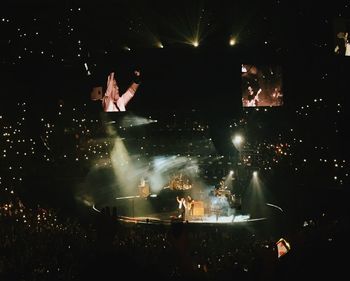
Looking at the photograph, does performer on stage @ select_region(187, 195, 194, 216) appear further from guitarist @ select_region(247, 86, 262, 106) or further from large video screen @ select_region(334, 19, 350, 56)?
large video screen @ select_region(334, 19, 350, 56)

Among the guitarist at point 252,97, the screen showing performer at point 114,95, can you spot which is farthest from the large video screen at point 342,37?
the screen showing performer at point 114,95

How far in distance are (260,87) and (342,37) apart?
3.61 metres

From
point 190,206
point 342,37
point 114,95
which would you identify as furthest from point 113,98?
point 342,37

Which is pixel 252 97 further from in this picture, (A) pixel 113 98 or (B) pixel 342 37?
(A) pixel 113 98

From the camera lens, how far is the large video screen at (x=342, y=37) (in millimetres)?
16875

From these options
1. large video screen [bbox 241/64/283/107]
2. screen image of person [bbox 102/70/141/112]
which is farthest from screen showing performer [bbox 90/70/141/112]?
large video screen [bbox 241/64/283/107]

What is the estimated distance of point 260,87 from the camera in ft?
53.5

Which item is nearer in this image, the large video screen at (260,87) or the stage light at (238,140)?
the large video screen at (260,87)

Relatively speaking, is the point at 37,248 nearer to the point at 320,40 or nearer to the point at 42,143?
the point at 42,143

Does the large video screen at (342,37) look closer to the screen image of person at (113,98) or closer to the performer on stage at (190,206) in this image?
the screen image of person at (113,98)

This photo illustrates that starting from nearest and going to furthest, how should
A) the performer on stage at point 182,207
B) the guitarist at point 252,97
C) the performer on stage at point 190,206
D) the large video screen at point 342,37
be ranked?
the performer on stage at point 182,207, the performer on stage at point 190,206, the guitarist at point 252,97, the large video screen at point 342,37

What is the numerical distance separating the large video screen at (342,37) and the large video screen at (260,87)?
8.32 ft

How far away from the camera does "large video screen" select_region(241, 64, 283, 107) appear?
16.2 m

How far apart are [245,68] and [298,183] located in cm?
443
